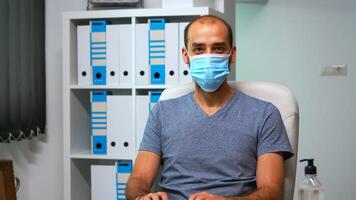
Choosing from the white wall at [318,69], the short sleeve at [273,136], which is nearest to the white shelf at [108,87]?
the short sleeve at [273,136]

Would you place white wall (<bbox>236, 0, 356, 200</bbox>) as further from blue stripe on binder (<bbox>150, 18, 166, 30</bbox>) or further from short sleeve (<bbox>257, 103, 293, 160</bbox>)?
short sleeve (<bbox>257, 103, 293, 160</bbox>)

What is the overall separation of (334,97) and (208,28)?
2.66 meters

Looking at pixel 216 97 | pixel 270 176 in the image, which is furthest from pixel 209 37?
pixel 270 176

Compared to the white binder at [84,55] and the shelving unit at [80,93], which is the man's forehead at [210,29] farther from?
the white binder at [84,55]

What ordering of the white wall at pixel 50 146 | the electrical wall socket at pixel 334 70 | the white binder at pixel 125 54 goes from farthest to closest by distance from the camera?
the electrical wall socket at pixel 334 70 < the white wall at pixel 50 146 < the white binder at pixel 125 54

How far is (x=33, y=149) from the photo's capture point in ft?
10.2

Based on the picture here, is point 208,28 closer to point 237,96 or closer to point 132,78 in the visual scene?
point 237,96

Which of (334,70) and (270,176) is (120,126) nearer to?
(270,176)

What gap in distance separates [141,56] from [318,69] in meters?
2.04

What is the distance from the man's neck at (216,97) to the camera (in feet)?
5.75

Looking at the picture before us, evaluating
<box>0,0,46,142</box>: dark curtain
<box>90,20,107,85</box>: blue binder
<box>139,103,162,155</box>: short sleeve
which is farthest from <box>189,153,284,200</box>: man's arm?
<box>0,0,46,142</box>: dark curtain

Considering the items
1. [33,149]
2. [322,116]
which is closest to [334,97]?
[322,116]

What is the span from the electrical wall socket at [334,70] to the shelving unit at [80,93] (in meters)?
1.74

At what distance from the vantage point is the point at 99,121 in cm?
262
